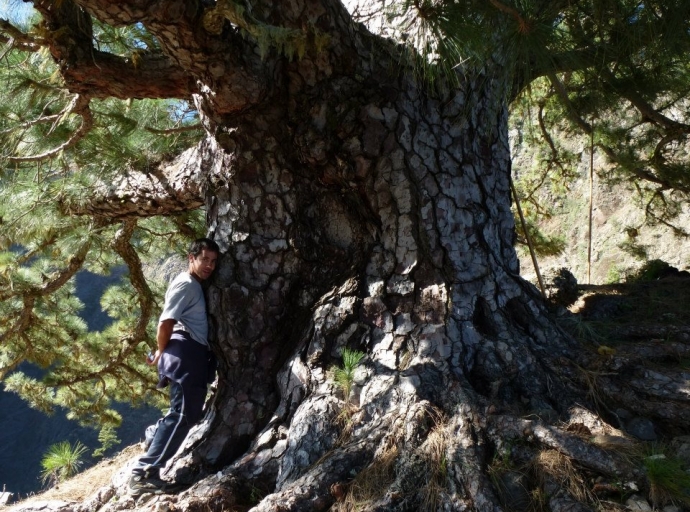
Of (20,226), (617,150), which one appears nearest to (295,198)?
(20,226)

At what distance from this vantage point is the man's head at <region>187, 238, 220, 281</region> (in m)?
2.58

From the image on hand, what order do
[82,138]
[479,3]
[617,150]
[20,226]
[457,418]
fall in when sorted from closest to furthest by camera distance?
[479,3], [457,418], [82,138], [20,226], [617,150]

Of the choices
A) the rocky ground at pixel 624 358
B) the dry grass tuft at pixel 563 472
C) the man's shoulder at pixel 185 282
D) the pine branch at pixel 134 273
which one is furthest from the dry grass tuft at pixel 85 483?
the dry grass tuft at pixel 563 472

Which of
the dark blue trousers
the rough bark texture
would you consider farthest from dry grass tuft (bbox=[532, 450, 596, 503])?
the dark blue trousers

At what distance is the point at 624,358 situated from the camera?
2.41 m

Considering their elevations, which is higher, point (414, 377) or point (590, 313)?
point (590, 313)

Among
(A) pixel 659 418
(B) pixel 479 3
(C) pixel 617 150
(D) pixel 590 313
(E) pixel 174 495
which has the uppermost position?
(C) pixel 617 150

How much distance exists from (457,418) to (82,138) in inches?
90.5

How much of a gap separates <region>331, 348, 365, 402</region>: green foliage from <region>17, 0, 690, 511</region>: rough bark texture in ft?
0.09

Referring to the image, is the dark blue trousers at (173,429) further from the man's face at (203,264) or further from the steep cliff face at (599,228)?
the steep cliff face at (599,228)

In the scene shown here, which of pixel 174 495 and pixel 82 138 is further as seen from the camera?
pixel 82 138

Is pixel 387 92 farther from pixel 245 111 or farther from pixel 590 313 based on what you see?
pixel 590 313

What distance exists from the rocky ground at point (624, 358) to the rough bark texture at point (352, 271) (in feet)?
0.34

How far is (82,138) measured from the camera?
3.02 m
